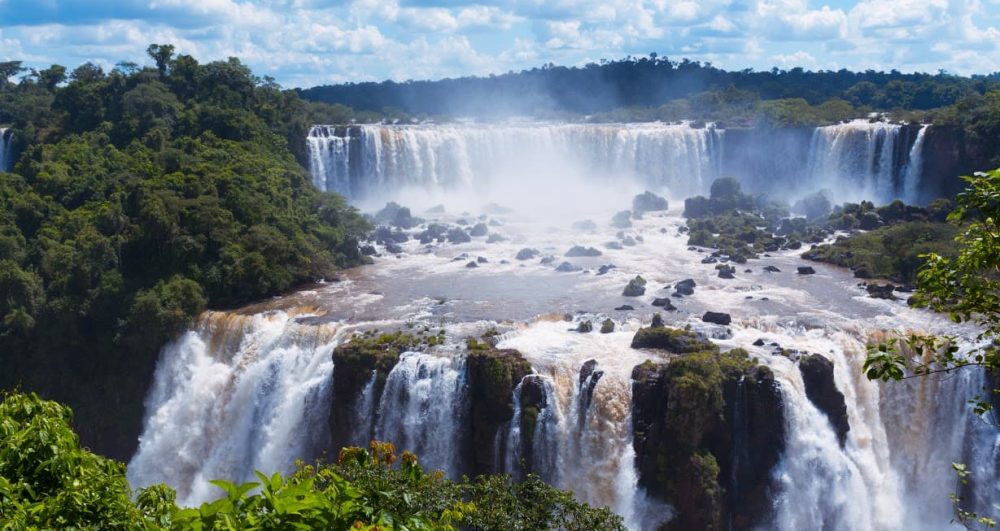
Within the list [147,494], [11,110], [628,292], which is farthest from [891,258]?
[11,110]

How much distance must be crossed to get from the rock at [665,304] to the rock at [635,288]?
3.30 feet

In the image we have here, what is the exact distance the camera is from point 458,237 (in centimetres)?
3772

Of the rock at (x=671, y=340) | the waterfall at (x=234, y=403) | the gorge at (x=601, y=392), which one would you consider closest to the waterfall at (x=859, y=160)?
the gorge at (x=601, y=392)

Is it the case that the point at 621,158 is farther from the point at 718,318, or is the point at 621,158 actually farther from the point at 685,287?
the point at 718,318

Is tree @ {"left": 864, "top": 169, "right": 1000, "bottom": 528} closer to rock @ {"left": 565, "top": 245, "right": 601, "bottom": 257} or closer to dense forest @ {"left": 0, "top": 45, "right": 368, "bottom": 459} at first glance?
dense forest @ {"left": 0, "top": 45, "right": 368, "bottom": 459}

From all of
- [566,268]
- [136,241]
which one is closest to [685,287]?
[566,268]

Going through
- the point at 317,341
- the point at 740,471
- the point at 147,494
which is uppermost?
the point at 147,494

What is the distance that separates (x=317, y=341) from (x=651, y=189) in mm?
28505

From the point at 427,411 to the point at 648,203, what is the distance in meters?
25.7

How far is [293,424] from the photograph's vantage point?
22906mm

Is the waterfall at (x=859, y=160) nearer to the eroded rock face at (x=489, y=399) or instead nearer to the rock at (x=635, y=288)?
the rock at (x=635, y=288)

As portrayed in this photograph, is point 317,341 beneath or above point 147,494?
beneath

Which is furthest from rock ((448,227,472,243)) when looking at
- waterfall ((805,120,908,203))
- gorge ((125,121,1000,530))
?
waterfall ((805,120,908,203))

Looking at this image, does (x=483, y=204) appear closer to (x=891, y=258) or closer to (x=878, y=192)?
(x=878, y=192)
